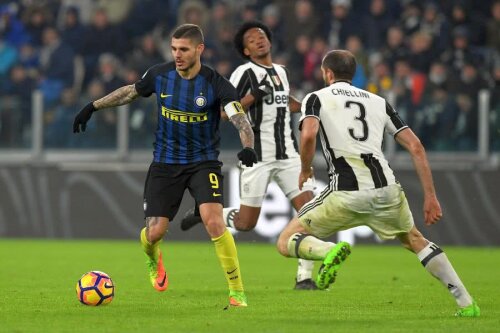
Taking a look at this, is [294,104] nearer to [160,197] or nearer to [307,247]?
[160,197]

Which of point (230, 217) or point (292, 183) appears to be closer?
point (292, 183)

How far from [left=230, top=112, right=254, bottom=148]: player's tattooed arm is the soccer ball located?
5.09ft

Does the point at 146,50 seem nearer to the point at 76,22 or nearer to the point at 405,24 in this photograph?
the point at 76,22

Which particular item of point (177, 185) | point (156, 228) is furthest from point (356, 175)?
point (156, 228)

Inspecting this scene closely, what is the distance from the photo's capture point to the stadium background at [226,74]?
16.6 meters

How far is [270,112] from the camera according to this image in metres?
11.1

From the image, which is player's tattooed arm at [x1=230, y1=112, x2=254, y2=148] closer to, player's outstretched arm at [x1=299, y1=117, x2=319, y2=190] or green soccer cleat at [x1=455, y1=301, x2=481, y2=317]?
player's outstretched arm at [x1=299, y1=117, x2=319, y2=190]

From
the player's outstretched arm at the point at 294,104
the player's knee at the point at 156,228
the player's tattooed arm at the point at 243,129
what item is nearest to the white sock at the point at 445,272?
the player's tattooed arm at the point at 243,129

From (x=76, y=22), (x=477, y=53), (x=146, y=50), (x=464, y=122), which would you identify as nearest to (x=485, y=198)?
(x=464, y=122)

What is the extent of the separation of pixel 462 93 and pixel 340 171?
886 centimetres

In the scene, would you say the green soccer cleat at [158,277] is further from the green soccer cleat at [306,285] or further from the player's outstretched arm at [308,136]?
the player's outstretched arm at [308,136]

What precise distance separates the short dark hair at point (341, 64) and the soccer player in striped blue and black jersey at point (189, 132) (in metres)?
0.80

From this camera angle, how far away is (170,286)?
10609 mm

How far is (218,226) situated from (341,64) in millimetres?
1526
